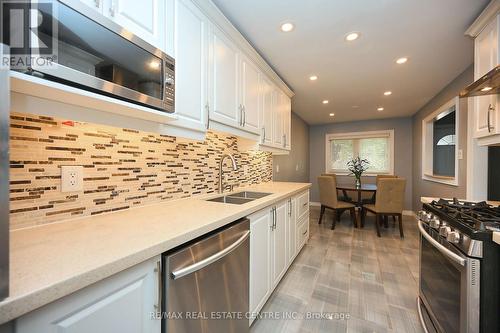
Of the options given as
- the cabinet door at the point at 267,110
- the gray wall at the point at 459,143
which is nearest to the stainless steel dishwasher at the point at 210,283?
the cabinet door at the point at 267,110

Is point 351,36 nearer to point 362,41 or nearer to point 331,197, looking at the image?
point 362,41

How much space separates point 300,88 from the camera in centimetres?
328

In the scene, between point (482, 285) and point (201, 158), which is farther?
point (201, 158)

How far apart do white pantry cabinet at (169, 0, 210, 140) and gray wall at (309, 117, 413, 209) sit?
514cm

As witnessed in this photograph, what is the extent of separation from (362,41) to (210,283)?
2463 mm

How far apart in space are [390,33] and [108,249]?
8.61 ft

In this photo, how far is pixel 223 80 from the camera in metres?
1.65

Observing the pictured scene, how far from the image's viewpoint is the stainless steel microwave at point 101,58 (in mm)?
667

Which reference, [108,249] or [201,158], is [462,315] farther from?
[201,158]

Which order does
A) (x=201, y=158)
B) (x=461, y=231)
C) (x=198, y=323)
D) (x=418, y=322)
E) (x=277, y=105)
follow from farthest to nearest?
(x=277, y=105) → (x=201, y=158) → (x=418, y=322) → (x=461, y=231) → (x=198, y=323)

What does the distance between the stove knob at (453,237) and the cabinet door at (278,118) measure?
6.18ft

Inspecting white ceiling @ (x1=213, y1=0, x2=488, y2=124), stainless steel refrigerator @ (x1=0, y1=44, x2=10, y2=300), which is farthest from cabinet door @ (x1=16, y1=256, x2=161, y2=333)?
white ceiling @ (x1=213, y1=0, x2=488, y2=124)

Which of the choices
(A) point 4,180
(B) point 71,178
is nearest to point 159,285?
(A) point 4,180

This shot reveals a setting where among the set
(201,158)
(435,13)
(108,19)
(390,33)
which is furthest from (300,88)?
(108,19)
